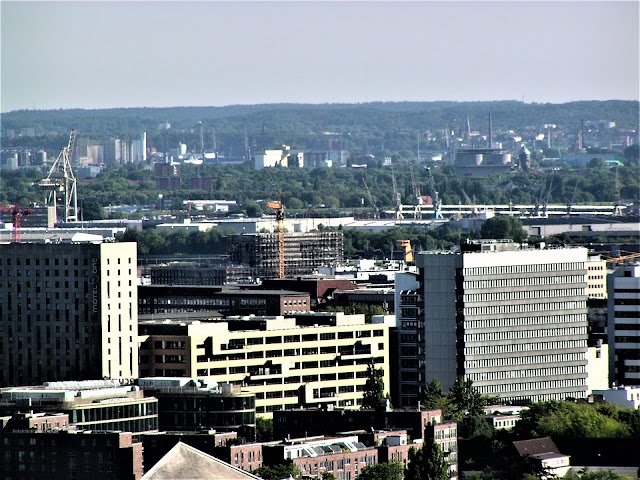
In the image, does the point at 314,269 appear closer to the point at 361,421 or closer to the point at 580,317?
Result: the point at 580,317

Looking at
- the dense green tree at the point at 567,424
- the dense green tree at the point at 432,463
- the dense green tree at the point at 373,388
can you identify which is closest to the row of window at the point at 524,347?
the dense green tree at the point at 373,388

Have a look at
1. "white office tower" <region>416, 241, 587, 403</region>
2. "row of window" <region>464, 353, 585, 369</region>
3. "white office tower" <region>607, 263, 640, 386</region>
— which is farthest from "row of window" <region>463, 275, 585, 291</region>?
"row of window" <region>464, 353, 585, 369</region>

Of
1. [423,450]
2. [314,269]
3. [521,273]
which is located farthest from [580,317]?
[314,269]

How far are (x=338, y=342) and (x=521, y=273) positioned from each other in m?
6.58

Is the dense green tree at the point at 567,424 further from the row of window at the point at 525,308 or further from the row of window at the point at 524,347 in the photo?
the row of window at the point at 525,308

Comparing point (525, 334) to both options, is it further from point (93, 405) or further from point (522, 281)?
point (93, 405)

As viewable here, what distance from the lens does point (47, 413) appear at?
189 feet

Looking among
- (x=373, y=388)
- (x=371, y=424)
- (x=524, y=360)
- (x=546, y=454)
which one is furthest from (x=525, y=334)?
(x=546, y=454)

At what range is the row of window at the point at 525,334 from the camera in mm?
74125

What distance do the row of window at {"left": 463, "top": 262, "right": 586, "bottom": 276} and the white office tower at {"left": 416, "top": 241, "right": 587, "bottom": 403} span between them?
0.03m

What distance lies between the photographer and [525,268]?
7662 cm

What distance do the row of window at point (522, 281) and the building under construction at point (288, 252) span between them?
46.8m

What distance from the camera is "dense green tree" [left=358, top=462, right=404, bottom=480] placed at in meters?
54.4

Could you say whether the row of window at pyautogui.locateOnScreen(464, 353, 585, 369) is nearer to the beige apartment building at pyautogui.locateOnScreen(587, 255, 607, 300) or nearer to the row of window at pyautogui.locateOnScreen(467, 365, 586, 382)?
the row of window at pyautogui.locateOnScreen(467, 365, 586, 382)
